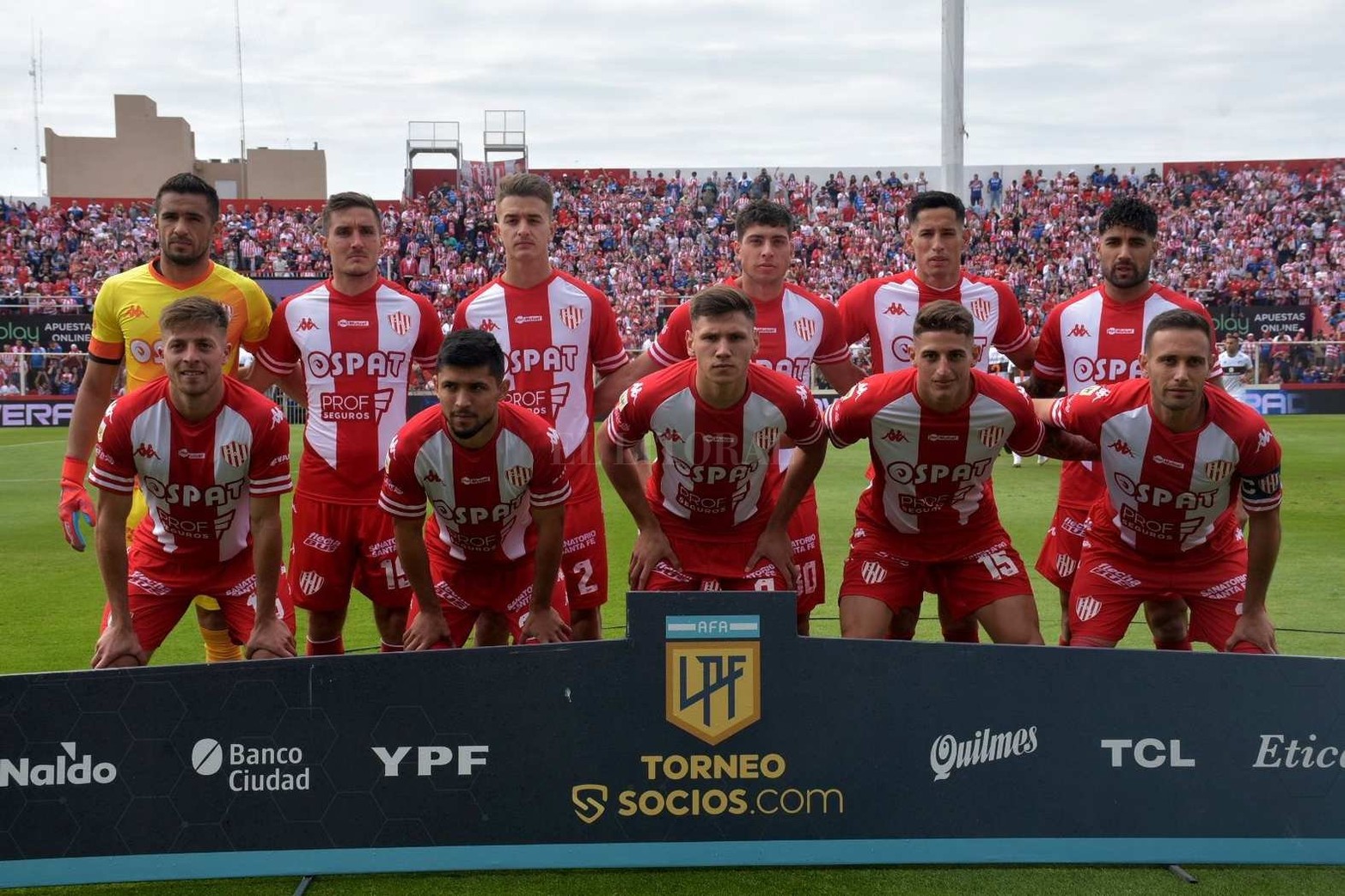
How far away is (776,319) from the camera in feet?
19.0

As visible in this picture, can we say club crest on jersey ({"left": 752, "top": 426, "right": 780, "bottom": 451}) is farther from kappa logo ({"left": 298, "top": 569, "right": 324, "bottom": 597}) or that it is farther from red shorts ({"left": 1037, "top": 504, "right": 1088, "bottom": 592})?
kappa logo ({"left": 298, "top": 569, "right": 324, "bottom": 597})

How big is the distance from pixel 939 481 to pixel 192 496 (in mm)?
3115

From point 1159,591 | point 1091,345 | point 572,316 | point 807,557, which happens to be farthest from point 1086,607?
point 572,316

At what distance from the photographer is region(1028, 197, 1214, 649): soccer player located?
19.1 ft

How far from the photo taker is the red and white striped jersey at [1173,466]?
15.5 ft

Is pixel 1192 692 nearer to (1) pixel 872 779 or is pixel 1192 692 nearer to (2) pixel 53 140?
(1) pixel 872 779

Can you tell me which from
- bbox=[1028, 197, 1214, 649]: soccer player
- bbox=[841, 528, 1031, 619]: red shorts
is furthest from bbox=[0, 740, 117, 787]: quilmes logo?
bbox=[1028, 197, 1214, 649]: soccer player

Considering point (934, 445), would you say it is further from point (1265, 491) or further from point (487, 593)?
point (487, 593)

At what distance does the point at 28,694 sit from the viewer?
3561 mm

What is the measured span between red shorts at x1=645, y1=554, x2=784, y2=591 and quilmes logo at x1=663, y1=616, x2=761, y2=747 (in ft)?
4.52

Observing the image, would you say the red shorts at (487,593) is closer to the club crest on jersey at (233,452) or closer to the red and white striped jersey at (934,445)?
the club crest on jersey at (233,452)

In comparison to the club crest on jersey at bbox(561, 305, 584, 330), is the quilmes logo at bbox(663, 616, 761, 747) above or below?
below

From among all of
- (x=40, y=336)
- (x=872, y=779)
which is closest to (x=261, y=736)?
(x=872, y=779)

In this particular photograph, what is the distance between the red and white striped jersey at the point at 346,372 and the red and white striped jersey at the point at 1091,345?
10.2 ft
